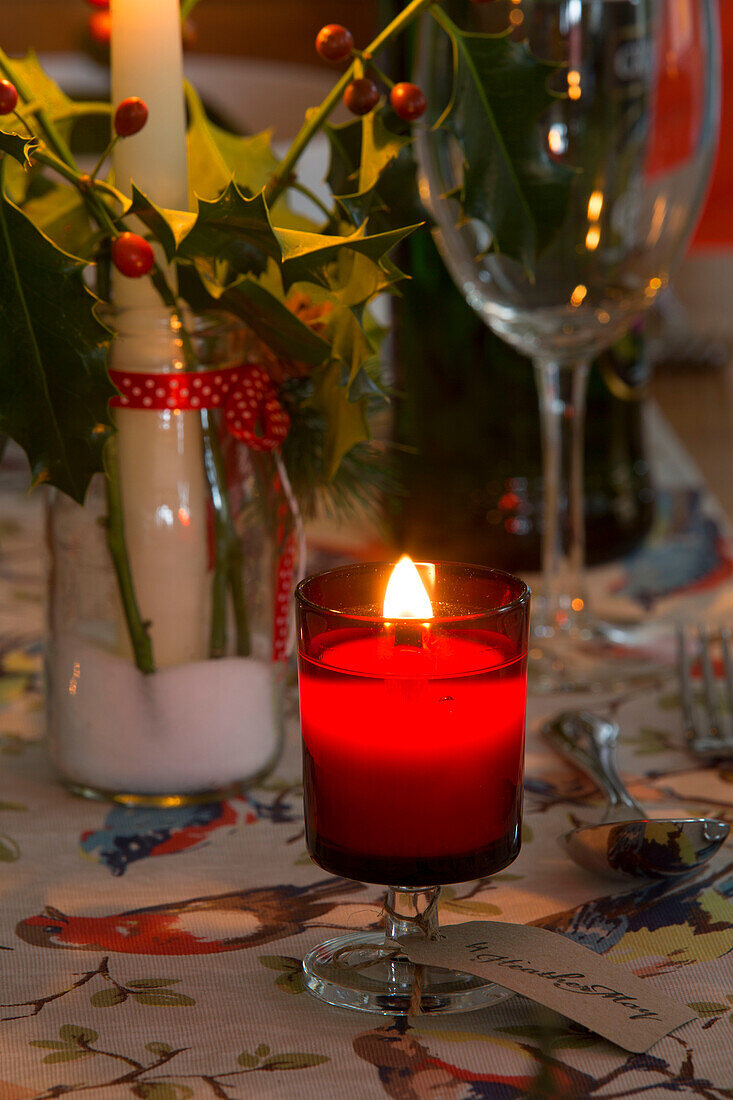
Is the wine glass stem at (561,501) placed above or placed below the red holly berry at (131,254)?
below

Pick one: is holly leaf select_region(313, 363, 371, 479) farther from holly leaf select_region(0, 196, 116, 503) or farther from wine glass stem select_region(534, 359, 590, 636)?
wine glass stem select_region(534, 359, 590, 636)

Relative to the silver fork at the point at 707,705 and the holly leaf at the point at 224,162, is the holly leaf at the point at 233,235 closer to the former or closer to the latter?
the holly leaf at the point at 224,162

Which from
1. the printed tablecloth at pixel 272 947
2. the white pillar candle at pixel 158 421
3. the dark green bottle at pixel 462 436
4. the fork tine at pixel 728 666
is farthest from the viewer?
the dark green bottle at pixel 462 436

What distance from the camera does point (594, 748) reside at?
0.43 meters

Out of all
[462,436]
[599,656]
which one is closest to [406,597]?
[599,656]

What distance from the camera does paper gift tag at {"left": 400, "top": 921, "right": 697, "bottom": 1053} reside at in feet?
0.88

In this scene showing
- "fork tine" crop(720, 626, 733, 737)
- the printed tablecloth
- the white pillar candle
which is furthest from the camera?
"fork tine" crop(720, 626, 733, 737)

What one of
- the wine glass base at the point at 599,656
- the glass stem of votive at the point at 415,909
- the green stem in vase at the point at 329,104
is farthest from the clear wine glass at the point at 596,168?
the glass stem of votive at the point at 415,909

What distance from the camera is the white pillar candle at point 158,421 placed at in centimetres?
37

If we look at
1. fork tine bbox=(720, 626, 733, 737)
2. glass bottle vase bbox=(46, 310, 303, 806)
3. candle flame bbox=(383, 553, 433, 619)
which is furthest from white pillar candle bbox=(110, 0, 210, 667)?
fork tine bbox=(720, 626, 733, 737)

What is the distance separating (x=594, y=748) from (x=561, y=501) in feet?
0.54

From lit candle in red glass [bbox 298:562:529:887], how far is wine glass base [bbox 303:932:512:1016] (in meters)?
0.02

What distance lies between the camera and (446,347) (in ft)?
2.28

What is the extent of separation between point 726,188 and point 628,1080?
1297 millimetres
